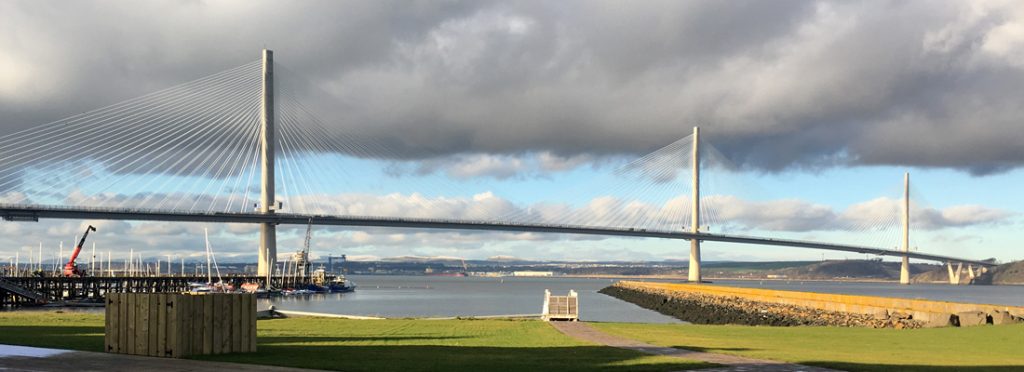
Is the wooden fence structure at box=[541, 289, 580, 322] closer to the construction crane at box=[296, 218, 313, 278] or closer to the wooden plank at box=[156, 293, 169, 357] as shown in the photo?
the wooden plank at box=[156, 293, 169, 357]

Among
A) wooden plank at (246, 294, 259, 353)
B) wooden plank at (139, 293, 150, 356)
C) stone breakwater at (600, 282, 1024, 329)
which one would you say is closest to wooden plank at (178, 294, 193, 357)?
wooden plank at (139, 293, 150, 356)

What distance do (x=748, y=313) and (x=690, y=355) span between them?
4269 cm

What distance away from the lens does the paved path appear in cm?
1571

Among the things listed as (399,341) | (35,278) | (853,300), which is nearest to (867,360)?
(399,341)

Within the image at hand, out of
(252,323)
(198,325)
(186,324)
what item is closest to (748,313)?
(252,323)

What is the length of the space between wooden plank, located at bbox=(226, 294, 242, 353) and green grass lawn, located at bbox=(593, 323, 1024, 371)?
8.62 meters

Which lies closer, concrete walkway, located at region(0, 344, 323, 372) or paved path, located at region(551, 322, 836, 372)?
concrete walkway, located at region(0, 344, 323, 372)

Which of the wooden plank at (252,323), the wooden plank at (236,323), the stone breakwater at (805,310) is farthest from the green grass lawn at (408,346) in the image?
the stone breakwater at (805,310)

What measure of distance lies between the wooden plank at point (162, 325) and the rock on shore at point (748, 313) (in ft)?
91.2

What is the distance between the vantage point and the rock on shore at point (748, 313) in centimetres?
4350

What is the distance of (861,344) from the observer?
74.0 ft

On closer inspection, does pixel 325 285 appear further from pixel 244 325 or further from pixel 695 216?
pixel 244 325

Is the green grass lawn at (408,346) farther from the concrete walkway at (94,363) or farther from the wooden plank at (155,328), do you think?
the wooden plank at (155,328)

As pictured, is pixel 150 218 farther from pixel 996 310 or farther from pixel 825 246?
pixel 825 246
